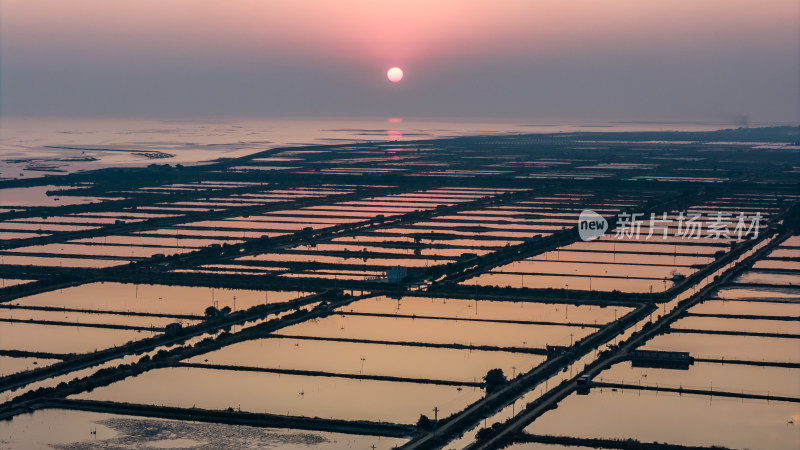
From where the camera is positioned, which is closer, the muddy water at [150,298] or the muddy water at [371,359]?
the muddy water at [371,359]

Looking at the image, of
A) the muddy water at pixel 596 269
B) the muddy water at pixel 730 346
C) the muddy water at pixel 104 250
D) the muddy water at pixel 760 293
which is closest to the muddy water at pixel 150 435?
the muddy water at pixel 730 346

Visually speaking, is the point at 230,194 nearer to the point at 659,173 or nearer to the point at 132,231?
the point at 132,231

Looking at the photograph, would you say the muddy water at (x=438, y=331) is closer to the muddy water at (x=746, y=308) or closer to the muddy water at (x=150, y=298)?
the muddy water at (x=150, y=298)

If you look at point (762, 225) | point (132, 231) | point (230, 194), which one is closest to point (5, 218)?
point (132, 231)

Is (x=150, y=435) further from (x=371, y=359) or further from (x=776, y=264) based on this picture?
(x=776, y=264)

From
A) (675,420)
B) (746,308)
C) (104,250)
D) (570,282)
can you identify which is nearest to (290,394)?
(675,420)
